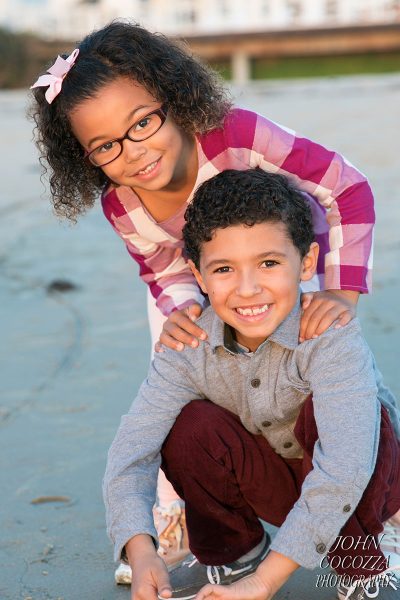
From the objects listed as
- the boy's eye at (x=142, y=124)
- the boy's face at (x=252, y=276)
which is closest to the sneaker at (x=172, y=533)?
the boy's face at (x=252, y=276)

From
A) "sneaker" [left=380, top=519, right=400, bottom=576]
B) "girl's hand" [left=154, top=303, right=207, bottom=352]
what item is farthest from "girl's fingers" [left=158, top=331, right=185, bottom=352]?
"sneaker" [left=380, top=519, right=400, bottom=576]

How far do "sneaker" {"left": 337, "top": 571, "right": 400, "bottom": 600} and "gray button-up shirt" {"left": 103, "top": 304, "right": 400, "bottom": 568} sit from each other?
181 mm

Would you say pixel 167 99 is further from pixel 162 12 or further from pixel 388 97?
pixel 162 12

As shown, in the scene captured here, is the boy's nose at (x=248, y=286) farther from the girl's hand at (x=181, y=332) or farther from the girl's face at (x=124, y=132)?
the girl's face at (x=124, y=132)

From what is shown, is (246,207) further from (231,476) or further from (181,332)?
(231,476)

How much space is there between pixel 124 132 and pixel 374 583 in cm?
118

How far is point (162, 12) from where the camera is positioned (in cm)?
2728

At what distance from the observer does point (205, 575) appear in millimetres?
2293

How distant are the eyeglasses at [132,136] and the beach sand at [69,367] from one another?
35.0 inches

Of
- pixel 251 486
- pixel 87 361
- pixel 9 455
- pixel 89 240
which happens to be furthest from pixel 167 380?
pixel 89 240

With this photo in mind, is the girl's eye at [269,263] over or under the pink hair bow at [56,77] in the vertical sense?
under

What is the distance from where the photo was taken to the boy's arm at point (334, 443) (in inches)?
77.0

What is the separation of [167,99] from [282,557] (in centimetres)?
118

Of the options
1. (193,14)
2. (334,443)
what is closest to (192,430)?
(334,443)
